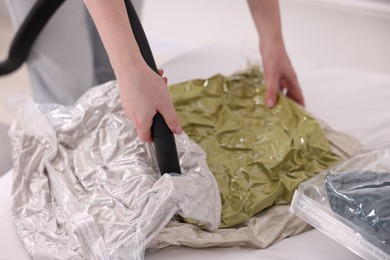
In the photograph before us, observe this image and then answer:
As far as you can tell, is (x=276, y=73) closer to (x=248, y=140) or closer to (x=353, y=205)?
(x=248, y=140)

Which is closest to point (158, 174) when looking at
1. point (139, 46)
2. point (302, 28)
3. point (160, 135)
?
point (160, 135)

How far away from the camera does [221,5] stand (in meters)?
2.20

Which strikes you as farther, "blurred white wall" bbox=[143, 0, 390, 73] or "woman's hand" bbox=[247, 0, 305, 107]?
"blurred white wall" bbox=[143, 0, 390, 73]

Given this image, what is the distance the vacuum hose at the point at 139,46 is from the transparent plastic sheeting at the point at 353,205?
25 cm

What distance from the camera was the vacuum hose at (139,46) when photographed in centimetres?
100

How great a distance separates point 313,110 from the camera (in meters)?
1.49

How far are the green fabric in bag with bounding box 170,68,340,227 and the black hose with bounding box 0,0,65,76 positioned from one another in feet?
1.33

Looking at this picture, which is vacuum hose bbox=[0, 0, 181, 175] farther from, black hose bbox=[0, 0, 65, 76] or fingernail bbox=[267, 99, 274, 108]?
fingernail bbox=[267, 99, 274, 108]

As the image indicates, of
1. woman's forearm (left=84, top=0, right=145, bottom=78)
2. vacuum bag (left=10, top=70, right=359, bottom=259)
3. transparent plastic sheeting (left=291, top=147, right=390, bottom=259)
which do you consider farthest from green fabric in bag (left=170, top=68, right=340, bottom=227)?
woman's forearm (left=84, top=0, right=145, bottom=78)

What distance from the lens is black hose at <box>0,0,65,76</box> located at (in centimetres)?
146

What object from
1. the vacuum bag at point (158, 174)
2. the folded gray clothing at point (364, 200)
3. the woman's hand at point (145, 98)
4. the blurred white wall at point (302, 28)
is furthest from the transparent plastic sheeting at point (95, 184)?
the blurred white wall at point (302, 28)

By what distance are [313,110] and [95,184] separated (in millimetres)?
669

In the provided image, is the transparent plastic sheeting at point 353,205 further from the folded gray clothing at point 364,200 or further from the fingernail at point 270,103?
the fingernail at point 270,103

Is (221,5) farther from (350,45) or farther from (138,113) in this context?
(138,113)
